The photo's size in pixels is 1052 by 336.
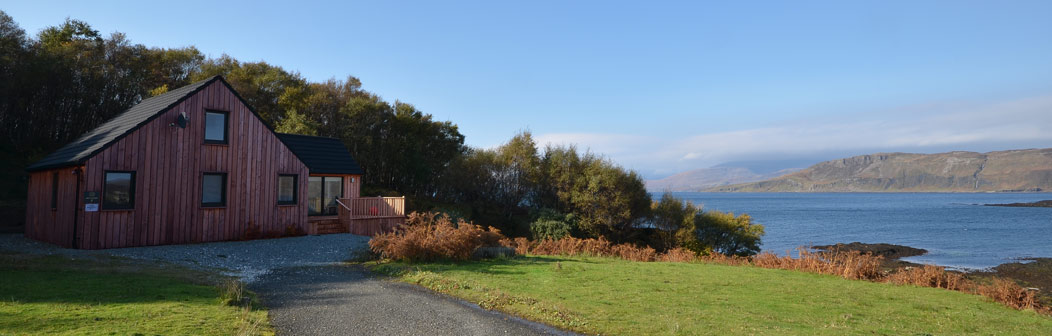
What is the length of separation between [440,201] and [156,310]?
27.4 metres

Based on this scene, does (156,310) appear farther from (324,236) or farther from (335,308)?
(324,236)

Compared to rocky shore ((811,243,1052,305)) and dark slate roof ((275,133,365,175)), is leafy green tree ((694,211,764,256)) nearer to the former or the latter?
rocky shore ((811,243,1052,305))

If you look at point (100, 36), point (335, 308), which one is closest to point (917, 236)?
point (335, 308)

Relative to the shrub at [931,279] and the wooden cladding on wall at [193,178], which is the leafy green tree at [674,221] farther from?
the wooden cladding on wall at [193,178]

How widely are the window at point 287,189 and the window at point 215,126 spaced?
2.47 m

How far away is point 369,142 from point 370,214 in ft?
47.9

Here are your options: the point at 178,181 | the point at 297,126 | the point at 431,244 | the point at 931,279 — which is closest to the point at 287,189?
the point at 178,181

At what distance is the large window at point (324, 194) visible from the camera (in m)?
21.9

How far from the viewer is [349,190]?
22891 mm

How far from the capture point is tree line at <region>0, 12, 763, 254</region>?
94.0 ft

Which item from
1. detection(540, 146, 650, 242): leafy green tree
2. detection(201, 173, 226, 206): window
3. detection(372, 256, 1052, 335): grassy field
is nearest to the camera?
detection(372, 256, 1052, 335): grassy field

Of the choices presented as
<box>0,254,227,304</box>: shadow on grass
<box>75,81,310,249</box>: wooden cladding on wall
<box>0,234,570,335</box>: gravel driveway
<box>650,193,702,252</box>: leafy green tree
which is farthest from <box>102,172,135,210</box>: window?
<box>650,193,702,252</box>: leafy green tree

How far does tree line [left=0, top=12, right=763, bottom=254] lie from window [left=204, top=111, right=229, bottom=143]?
39.1ft

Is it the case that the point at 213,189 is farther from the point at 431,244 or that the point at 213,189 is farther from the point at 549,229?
the point at 549,229
